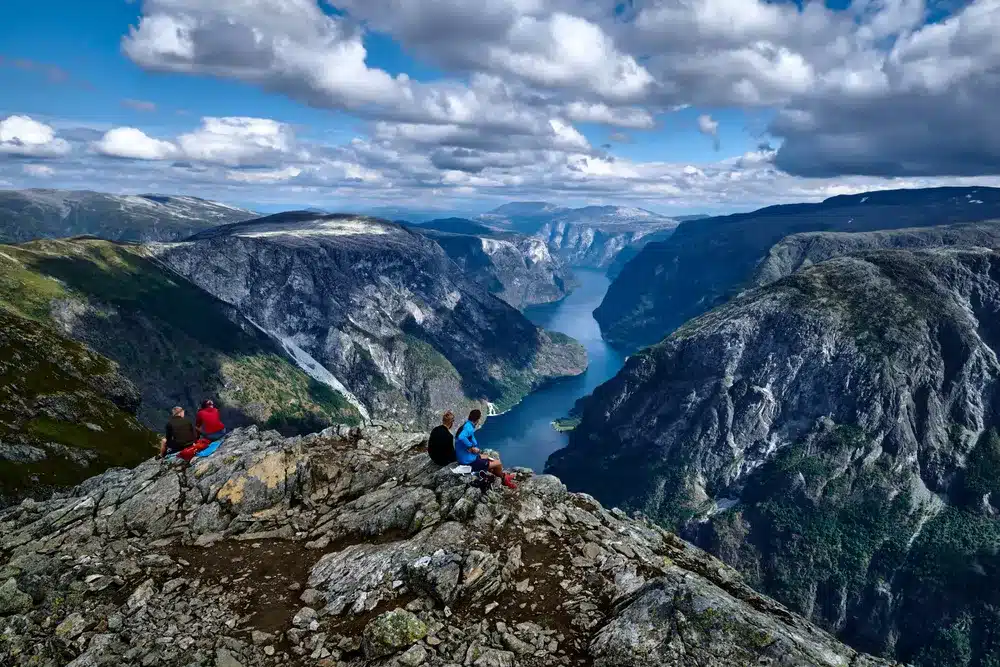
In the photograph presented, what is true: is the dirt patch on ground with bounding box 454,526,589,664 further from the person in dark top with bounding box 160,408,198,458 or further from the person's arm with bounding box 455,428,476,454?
the person in dark top with bounding box 160,408,198,458

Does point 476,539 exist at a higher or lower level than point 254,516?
higher

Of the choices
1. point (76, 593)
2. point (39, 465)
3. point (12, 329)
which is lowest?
point (39, 465)

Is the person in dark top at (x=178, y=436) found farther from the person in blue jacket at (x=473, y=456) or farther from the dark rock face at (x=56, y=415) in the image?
the dark rock face at (x=56, y=415)

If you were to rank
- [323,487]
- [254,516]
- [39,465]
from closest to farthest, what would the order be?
1. [254,516]
2. [323,487]
3. [39,465]

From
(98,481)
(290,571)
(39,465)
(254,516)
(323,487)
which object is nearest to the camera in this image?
(290,571)

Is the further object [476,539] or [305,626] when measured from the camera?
[476,539]

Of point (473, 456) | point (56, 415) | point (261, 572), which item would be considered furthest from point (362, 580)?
point (56, 415)

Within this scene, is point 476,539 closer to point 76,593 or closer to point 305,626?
point 305,626

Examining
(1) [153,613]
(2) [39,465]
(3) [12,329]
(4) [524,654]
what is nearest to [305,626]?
(1) [153,613]
